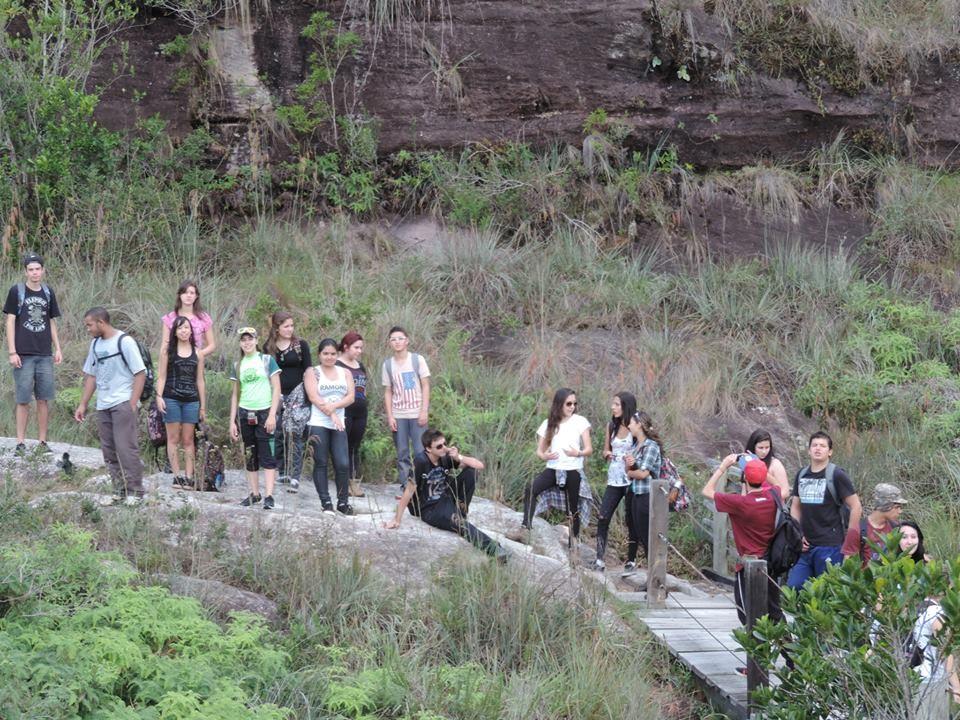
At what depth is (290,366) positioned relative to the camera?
37.2 ft

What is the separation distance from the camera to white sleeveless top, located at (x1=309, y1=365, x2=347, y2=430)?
418 inches

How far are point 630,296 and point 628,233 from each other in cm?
177

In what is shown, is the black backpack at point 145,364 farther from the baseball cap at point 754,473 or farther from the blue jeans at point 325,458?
the baseball cap at point 754,473

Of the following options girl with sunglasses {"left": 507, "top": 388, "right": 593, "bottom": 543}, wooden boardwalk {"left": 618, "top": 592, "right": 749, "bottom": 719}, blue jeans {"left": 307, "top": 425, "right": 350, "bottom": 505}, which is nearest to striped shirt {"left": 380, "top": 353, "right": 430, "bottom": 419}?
blue jeans {"left": 307, "top": 425, "right": 350, "bottom": 505}

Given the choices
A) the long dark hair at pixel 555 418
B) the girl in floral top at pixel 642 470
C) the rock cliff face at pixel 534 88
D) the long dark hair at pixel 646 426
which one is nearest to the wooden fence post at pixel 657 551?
the girl in floral top at pixel 642 470

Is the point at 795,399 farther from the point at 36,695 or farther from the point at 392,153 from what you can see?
the point at 36,695

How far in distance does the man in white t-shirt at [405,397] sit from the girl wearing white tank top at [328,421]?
873 millimetres

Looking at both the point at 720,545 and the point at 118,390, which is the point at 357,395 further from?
the point at 720,545

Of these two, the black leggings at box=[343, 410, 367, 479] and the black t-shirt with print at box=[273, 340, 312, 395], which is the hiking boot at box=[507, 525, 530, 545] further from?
the black t-shirt with print at box=[273, 340, 312, 395]

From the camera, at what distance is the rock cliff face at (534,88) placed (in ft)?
60.8

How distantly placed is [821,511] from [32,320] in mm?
7087

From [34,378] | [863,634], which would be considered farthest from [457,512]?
[34,378]

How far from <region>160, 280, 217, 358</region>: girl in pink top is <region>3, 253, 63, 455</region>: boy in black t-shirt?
1059mm

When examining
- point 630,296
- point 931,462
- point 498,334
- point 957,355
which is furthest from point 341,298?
point 957,355
